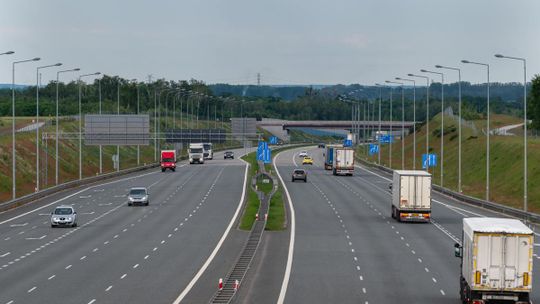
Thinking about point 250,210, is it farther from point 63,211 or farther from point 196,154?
point 196,154

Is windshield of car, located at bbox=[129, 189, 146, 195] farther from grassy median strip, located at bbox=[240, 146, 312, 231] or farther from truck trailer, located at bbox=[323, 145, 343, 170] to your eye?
truck trailer, located at bbox=[323, 145, 343, 170]

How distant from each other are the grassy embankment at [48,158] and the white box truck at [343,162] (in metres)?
30.1

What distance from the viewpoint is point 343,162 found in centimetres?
13500

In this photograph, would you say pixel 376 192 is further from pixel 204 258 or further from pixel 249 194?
pixel 204 258

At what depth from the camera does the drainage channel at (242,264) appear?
135 ft

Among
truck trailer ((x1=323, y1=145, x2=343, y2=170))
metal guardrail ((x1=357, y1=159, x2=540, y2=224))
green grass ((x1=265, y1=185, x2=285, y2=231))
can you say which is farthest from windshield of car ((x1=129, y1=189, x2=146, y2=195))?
truck trailer ((x1=323, y1=145, x2=343, y2=170))

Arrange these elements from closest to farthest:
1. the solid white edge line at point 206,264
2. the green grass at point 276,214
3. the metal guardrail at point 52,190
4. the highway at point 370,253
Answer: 1. the solid white edge line at point 206,264
2. the highway at point 370,253
3. the green grass at point 276,214
4. the metal guardrail at point 52,190

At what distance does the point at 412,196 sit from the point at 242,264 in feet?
78.2

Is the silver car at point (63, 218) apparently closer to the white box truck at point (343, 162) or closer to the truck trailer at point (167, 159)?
the white box truck at point (343, 162)

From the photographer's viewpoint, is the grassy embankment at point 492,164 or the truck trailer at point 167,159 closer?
the grassy embankment at point 492,164

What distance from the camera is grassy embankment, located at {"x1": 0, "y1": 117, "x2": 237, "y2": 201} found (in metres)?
117

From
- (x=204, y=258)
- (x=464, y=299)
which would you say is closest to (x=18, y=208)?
(x=204, y=258)

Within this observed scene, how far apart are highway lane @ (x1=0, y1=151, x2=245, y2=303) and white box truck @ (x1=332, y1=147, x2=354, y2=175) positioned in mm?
33422

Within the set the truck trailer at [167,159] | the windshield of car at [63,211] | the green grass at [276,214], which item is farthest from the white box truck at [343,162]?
the windshield of car at [63,211]
